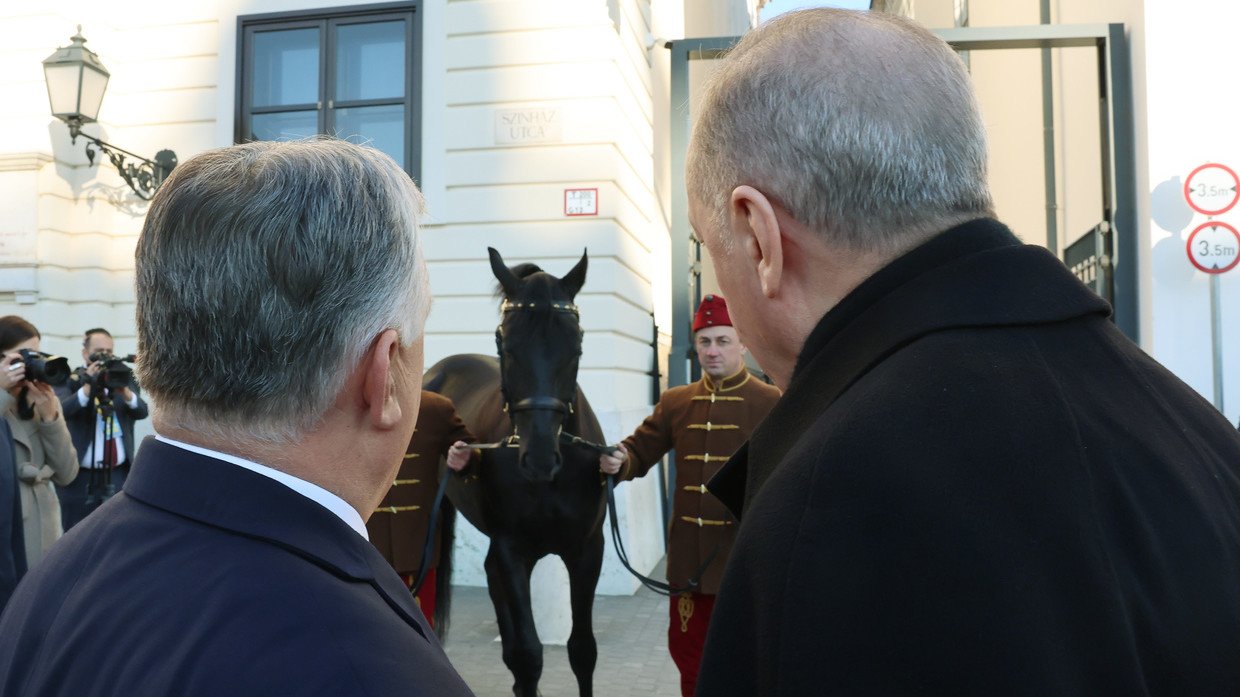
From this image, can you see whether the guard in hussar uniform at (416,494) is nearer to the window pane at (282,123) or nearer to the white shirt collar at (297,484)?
the white shirt collar at (297,484)

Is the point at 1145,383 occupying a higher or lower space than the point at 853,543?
higher

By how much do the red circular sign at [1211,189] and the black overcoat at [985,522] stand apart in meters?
6.92

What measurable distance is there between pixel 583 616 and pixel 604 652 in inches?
55.6

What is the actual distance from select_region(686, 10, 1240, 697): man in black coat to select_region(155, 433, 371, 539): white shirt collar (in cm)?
44

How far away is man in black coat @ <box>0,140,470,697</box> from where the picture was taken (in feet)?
2.77

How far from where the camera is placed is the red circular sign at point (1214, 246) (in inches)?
268

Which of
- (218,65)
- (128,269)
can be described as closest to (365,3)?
(218,65)

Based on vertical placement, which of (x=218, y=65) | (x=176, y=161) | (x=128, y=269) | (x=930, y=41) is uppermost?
(x=218, y=65)

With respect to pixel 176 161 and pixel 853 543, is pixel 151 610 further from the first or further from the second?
pixel 176 161

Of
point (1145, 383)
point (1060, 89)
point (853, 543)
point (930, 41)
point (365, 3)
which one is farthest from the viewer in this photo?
point (1060, 89)

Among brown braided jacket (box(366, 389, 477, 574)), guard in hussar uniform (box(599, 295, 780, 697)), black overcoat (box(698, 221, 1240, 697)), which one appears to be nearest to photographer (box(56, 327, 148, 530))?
brown braided jacket (box(366, 389, 477, 574))

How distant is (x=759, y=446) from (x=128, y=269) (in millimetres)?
8274

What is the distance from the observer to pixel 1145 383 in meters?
0.99

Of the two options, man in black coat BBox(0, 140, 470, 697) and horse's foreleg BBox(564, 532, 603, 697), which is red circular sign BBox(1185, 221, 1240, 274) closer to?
horse's foreleg BBox(564, 532, 603, 697)
